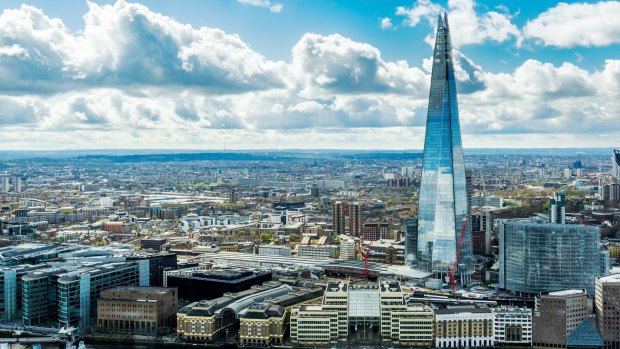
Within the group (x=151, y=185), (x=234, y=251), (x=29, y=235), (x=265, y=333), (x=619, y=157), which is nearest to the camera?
(x=265, y=333)

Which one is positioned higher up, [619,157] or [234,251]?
[619,157]

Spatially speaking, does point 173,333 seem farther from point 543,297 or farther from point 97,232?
point 97,232

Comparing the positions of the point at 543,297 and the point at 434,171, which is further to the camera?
the point at 434,171

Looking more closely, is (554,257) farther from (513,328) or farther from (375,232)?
(375,232)

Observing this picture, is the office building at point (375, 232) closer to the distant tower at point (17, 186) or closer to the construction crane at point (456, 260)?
the construction crane at point (456, 260)

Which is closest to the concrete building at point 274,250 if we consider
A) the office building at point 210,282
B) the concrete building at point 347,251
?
the concrete building at point 347,251

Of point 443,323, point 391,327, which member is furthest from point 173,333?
point 443,323

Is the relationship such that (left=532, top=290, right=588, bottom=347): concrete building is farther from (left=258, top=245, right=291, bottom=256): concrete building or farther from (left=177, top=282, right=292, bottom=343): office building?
(left=258, top=245, right=291, bottom=256): concrete building

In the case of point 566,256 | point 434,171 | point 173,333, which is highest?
point 434,171
